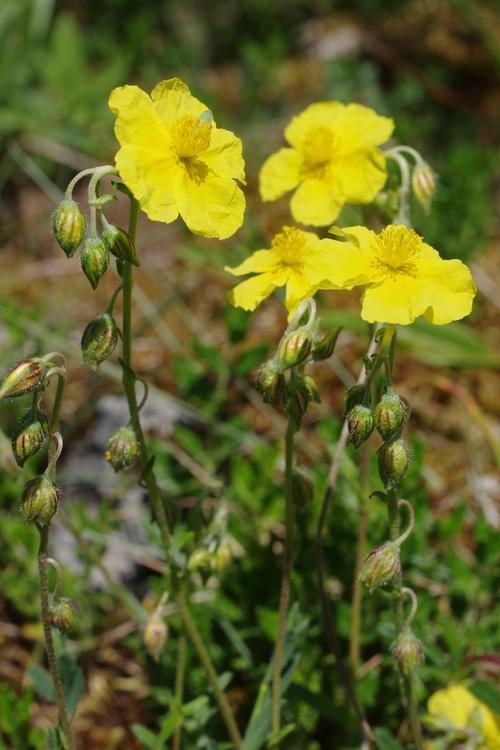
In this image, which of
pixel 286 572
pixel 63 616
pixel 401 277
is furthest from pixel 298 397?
pixel 63 616

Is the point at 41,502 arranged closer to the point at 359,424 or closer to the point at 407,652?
the point at 359,424

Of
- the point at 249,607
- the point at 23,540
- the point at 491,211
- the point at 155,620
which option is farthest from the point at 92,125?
the point at 155,620

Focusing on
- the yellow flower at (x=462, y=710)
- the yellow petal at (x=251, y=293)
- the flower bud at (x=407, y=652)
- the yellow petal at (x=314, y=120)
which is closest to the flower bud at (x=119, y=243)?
the yellow petal at (x=251, y=293)

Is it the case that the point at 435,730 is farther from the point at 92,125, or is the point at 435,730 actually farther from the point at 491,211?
the point at 92,125

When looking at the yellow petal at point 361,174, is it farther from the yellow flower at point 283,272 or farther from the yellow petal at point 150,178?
the yellow petal at point 150,178

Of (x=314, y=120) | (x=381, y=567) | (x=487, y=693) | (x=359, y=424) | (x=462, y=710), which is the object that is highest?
(x=314, y=120)

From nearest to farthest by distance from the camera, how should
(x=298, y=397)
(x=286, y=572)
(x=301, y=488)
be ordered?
(x=298, y=397) → (x=286, y=572) → (x=301, y=488)
